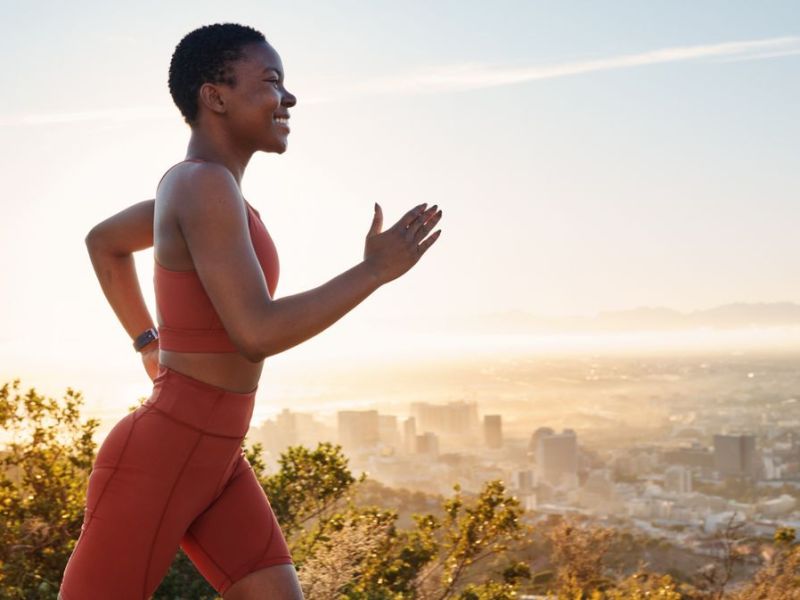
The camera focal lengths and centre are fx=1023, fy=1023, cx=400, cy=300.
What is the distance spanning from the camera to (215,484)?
204 centimetres

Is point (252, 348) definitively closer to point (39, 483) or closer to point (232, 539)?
point (232, 539)

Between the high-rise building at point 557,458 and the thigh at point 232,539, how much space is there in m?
30.6

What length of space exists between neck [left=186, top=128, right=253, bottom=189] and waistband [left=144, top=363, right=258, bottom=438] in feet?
1.33

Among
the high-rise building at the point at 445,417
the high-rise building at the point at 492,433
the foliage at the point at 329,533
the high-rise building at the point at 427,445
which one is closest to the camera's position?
the foliage at the point at 329,533

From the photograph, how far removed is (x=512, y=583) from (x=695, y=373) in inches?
2642

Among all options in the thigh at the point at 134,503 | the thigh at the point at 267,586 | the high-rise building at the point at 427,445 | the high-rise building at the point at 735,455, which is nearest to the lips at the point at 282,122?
the thigh at the point at 134,503

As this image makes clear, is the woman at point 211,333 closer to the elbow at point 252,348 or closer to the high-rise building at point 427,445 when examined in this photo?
the elbow at point 252,348

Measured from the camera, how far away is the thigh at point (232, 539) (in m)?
2.10

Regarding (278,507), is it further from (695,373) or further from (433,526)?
(695,373)

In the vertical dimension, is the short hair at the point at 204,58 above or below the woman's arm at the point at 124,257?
above

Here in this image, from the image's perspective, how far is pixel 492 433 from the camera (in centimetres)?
4028

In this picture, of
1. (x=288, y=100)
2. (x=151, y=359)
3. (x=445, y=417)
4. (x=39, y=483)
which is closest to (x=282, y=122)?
(x=288, y=100)

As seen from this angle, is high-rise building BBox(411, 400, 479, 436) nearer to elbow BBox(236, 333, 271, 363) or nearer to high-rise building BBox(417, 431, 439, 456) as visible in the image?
high-rise building BBox(417, 431, 439, 456)

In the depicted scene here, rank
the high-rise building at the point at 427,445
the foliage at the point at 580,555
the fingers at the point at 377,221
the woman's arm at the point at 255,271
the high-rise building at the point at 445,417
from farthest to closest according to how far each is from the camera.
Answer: the high-rise building at the point at 445,417
the high-rise building at the point at 427,445
the foliage at the point at 580,555
the fingers at the point at 377,221
the woman's arm at the point at 255,271
